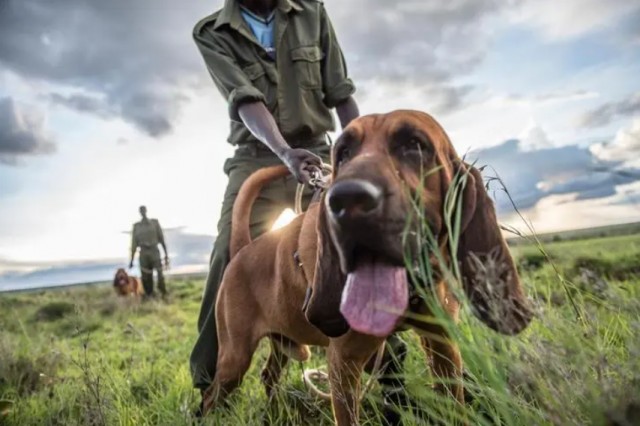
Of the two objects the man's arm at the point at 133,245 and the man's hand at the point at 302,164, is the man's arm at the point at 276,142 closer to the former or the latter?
the man's hand at the point at 302,164

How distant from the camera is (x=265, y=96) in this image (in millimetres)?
4156

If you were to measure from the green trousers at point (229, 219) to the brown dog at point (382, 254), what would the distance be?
899 millimetres

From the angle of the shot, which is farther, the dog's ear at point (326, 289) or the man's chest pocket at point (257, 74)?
the man's chest pocket at point (257, 74)

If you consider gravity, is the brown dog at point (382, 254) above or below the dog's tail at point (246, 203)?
below

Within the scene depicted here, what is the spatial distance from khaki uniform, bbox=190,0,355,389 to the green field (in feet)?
2.45

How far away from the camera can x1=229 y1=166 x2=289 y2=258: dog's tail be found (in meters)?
3.67

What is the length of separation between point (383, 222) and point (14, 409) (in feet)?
11.0

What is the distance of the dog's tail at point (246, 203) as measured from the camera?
367 cm

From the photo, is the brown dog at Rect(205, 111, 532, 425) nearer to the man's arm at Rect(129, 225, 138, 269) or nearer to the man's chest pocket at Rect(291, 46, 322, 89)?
the man's chest pocket at Rect(291, 46, 322, 89)

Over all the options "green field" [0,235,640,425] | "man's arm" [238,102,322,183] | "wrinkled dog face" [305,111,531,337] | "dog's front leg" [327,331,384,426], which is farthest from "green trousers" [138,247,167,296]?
"wrinkled dog face" [305,111,531,337]

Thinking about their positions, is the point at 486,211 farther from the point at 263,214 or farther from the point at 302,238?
the point at 263,214

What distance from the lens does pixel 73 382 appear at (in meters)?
4.69

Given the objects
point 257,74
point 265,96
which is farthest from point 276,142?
point 257,74

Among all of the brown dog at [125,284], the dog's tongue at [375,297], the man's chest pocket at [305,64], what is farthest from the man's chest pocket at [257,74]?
the brown dog at [125,284]
